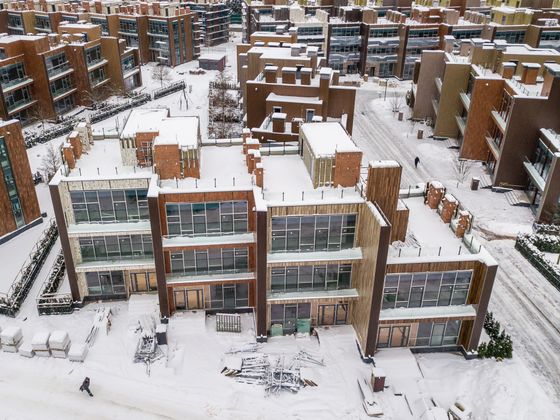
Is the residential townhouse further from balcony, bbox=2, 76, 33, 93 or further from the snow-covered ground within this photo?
balcony, bbox=2, 76, 33, 93

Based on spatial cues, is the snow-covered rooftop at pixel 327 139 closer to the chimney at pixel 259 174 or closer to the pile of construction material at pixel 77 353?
the chimney at pixel 259 174

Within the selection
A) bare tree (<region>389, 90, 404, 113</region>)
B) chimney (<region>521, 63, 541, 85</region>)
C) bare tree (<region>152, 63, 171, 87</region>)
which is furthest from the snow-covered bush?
bare tree (<region>152, 63, 171, 87</region>)

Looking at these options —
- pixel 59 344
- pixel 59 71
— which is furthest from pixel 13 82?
pixel 59 344

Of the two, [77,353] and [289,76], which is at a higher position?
[289,76]

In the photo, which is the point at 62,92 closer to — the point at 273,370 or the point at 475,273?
the point at 273,370

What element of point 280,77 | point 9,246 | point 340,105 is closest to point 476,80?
point 340,105
